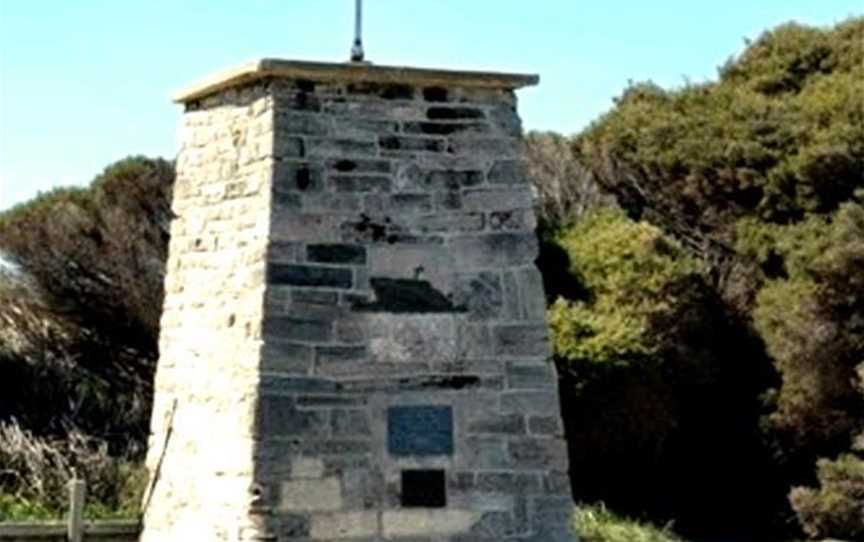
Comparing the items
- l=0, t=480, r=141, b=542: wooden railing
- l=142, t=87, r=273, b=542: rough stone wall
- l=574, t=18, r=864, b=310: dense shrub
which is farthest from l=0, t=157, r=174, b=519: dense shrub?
l=574, t=18, r=864, b=310: dense shrub

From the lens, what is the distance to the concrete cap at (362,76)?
861cm

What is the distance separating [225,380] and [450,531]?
1453 mm

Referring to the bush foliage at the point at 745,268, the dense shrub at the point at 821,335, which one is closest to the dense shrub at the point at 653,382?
the bush foliage at the point at 745,268

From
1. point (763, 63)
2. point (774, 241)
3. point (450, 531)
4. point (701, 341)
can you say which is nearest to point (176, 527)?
point (450, 531)

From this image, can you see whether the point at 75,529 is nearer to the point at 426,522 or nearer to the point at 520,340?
the point at 426,522

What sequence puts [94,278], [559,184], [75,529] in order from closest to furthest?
[75,529], [94,278], [559,184]

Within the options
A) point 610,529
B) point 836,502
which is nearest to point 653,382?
point 836,502

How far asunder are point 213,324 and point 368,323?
3.12ft

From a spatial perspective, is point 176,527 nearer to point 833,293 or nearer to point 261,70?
point 261,70

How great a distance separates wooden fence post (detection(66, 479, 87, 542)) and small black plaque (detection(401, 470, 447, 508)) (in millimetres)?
2507

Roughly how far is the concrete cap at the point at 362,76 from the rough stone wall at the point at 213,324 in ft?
0.36

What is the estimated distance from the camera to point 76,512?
9.85 meters

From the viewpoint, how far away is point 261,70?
28.3ft

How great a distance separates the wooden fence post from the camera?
385 inches
